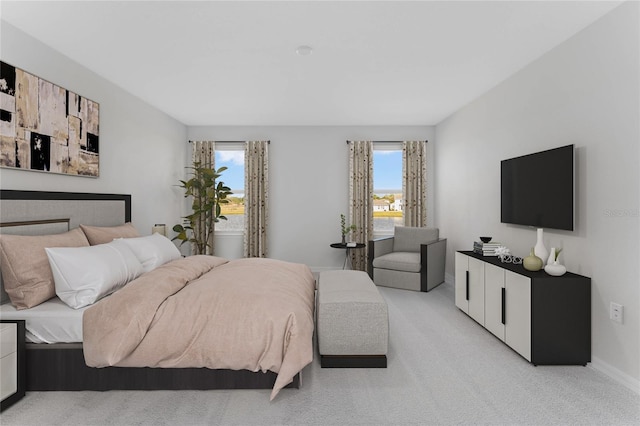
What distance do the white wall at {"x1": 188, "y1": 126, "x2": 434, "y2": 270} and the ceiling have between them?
1.48 metres

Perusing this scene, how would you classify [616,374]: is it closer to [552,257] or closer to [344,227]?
[552,257]

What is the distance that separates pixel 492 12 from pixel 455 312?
9.84 feet

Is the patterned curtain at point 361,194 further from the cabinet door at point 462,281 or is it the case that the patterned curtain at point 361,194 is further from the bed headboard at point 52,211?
the bed headboard at point 52,211

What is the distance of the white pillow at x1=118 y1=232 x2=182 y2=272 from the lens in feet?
10.5

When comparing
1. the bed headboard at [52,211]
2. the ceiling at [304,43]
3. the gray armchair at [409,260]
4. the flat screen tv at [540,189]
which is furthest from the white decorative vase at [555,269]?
the bed headboard at [52,211]

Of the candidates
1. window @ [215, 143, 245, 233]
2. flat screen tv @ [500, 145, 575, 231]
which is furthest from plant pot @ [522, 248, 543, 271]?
window @ [215, 143, 245, 233]

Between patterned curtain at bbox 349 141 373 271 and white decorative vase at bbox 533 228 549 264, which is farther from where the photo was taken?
patterned curtain at bbox 349 141 373 271

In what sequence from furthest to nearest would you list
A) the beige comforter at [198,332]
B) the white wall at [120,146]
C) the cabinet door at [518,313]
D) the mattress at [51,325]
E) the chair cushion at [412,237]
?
the chair cushion at [412,237], the white wall at [120,146], the cabinet door at [518,313], the mattress at [51,325], the beige comforter at [198,332]

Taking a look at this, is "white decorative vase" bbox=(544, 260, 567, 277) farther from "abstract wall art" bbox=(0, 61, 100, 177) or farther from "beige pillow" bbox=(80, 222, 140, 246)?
"abstract wall art" bbox=(0, 61, 100, 177)

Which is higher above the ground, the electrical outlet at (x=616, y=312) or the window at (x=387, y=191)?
the window at (x=387, y=191)

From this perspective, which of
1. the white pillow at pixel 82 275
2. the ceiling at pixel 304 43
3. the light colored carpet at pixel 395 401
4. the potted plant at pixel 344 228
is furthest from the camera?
the potted plant at pixel 344 228

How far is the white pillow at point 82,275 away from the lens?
7.75 ft

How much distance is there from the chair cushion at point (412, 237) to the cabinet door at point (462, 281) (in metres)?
1.38

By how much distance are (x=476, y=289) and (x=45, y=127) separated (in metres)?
4.29
